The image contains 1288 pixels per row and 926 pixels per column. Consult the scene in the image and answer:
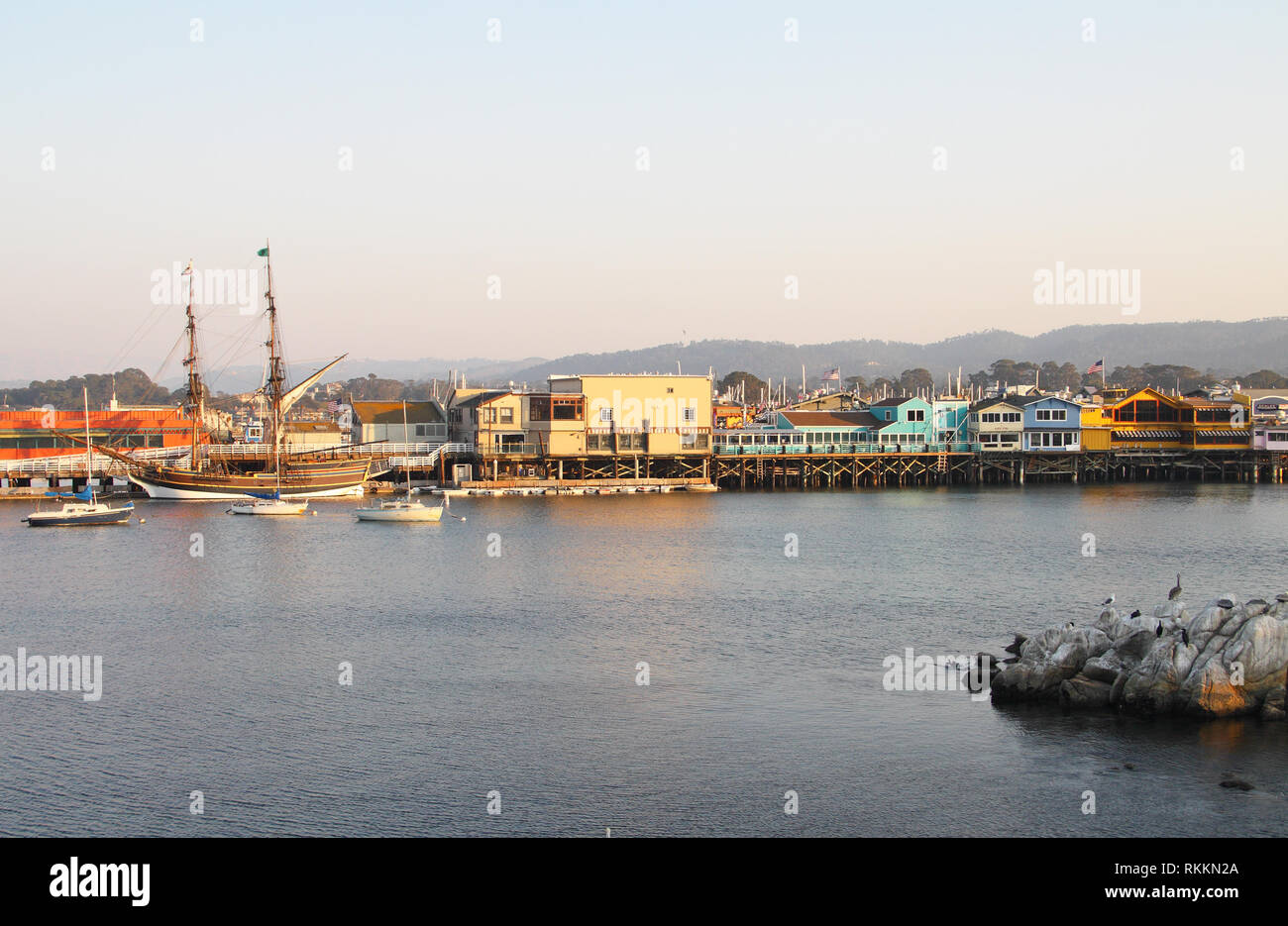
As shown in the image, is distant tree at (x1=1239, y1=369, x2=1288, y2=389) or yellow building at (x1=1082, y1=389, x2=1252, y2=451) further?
distant tree at (x1=1239, y1=369, x2=1288, y2=389)

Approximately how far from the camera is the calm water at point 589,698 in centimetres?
1759

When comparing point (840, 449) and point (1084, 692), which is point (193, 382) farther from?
point (1084, 692)

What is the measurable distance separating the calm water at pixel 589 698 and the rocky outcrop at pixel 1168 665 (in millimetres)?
758

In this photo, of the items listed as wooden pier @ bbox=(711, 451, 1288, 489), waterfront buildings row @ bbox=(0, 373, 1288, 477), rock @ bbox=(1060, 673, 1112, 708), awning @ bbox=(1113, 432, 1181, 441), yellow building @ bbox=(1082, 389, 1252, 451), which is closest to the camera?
rock @ bbox=(1060, 673, 1112, 708)

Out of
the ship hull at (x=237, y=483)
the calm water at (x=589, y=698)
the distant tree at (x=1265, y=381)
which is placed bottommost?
the calm water at (x=589, y=698)

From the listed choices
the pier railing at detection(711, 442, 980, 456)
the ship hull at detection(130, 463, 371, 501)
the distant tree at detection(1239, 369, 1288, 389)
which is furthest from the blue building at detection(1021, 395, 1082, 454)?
the distant tree at detection(1239, 369, 1288, 389)

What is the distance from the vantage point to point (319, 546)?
→ 4922 centimetres

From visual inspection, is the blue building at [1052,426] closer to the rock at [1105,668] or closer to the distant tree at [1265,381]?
the rock at [1105,668]

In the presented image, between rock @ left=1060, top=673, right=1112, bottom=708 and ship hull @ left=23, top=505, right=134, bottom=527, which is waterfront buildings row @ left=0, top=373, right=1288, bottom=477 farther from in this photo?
rock @ left=1060, top=673, right=1112, bottom=708

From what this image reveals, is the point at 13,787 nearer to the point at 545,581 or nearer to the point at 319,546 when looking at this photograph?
the point at 545,581

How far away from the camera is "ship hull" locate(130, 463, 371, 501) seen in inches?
2832

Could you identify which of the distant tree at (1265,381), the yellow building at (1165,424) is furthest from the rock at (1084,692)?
the distant tree at (1265,381)

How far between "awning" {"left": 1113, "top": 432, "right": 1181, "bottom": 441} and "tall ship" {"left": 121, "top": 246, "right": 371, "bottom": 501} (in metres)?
55.2
